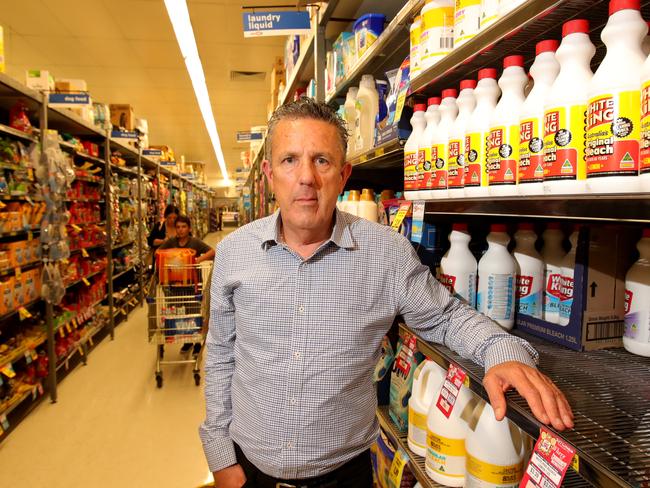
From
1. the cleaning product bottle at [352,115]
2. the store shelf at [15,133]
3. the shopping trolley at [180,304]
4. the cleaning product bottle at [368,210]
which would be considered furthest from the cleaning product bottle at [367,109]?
the store shelf at [15,133]

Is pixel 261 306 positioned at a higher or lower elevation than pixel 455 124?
lower

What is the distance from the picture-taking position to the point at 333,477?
4.83 ft

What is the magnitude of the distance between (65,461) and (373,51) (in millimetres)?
3323

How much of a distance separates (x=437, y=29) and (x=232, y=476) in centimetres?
165

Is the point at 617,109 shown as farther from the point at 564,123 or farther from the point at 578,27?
the point at 578,27

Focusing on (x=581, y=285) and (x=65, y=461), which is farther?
(x=65, y=461)

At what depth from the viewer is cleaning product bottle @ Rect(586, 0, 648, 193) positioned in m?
0.80

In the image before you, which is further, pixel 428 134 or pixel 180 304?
pixel 180 304

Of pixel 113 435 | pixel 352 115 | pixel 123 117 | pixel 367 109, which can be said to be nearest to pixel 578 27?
pixel 367 109

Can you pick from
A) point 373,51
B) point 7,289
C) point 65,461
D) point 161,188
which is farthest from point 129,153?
point 373,51

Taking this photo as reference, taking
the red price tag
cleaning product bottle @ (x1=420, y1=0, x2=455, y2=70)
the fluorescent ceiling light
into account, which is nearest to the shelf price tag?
the red price tag

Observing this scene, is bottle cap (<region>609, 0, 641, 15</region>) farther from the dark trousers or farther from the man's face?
the dark trousers

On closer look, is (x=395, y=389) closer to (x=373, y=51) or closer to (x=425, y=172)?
(x=425, y=172)

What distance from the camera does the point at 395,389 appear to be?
79.7 inches
